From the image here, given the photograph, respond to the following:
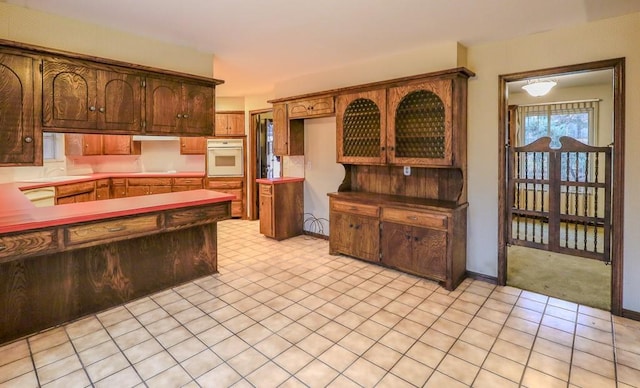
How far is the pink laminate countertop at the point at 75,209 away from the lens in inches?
95.5

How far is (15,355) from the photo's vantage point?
2.33 meters

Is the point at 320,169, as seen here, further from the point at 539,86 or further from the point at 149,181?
the point at 149,181

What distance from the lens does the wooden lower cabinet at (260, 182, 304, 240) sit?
5184 millimetres

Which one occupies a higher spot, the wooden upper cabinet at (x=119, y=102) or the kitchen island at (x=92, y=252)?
the wooden upper cabinet at (x=119, y=102)

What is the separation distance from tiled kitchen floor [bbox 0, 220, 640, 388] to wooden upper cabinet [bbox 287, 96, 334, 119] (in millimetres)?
2260

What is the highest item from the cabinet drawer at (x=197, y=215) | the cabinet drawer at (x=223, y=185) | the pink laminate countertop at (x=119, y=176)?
the pink laminate countertop at (x=119, y=176)

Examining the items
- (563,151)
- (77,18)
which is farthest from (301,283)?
(77,18)

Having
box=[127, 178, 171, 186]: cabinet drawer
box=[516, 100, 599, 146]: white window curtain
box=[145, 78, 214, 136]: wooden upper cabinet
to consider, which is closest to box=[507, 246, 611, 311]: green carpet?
box=[516, 100, 599, 146]: white window curtain

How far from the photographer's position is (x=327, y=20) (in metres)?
2.99

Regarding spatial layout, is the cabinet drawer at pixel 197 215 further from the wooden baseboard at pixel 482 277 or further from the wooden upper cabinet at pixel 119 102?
the wooden baseboard at pixel 482 277

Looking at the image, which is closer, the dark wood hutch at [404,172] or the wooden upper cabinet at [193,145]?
the dark wood hutch at [404,172]

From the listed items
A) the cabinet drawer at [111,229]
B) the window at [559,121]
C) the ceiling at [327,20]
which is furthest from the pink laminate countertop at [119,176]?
the window at [559,121]

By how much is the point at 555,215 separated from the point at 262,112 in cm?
495

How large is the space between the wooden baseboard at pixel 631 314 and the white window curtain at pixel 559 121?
3.84 metres
